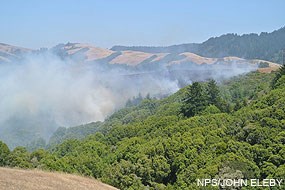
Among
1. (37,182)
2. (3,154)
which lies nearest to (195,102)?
(3,154)

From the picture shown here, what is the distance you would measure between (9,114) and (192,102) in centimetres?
13921

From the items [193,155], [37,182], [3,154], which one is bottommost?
[3,154]

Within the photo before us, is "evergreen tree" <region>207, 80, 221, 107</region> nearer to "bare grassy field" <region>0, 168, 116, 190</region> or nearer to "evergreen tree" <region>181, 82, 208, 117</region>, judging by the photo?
"evergreen tree" <region>181, 82, 208, 117</region>

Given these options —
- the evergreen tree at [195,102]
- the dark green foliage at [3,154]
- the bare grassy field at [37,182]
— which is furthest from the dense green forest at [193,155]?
the bare grassy field at [37,182]

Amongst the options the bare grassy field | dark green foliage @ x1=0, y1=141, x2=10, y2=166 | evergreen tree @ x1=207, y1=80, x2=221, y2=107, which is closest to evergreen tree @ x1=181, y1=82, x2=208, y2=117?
evergreen tree @ x1=207, y1=80, x2=221, y2=107

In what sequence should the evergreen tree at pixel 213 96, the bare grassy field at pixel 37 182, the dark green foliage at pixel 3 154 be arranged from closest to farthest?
the bare grassy field at pixel 37 182
the dark green foliage at pixel 3 154
the evergreen tree at pixel 213 96

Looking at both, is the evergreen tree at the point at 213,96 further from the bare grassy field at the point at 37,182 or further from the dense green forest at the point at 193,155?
the bare grassy field at the point at 37,182

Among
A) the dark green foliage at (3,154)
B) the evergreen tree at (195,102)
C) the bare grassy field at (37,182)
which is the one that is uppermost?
the bare grassy field at (37,182)

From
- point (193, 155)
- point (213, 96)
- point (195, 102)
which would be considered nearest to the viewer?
point (193, 155)

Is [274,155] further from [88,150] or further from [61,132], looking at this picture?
[61,132]

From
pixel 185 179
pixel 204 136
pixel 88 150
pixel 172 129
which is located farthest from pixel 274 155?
pixel 88 150

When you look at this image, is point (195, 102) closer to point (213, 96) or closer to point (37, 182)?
point (213, 96)

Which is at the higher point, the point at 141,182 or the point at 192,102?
the point at 192,102

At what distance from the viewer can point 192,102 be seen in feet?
273
